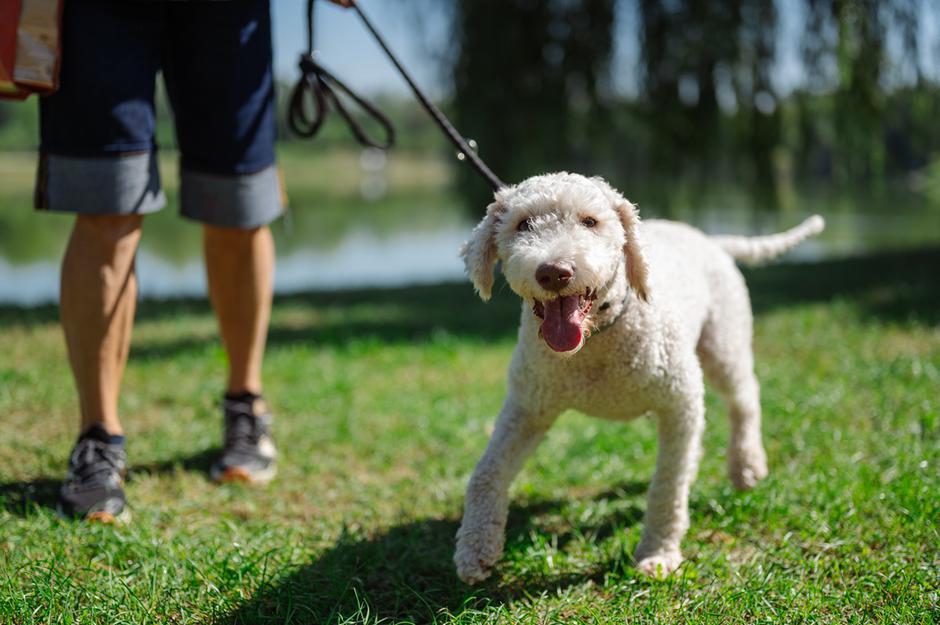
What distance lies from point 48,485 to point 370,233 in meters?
18.7

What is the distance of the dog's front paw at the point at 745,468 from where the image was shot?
116 inches

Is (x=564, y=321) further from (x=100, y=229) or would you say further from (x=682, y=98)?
(x=682, y=98)

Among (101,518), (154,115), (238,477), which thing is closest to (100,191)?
(154,115)

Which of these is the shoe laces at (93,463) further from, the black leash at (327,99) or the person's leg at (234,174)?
the black leash at (327,99)

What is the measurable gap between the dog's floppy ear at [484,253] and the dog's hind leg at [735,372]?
100cm

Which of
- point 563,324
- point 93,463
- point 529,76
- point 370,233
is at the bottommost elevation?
point 370,233

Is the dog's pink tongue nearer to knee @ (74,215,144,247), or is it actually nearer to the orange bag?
knee @ (74,215,144,247)

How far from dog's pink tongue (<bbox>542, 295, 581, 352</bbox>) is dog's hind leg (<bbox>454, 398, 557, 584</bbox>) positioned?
0.41 meters

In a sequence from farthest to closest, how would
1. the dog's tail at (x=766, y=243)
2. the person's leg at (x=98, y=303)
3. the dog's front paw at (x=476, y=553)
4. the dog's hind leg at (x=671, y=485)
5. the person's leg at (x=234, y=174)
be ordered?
the dog's tail at (x=766, y=243), the person's leg at (x=234, y=174), the person's leg at (x=98, y=303), the dog's hind leg at (x=671, y=485), the dog's front paw at (x=476, y=553)

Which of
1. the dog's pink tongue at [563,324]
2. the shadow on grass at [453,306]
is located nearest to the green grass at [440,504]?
the shadow on grass at [453,306]

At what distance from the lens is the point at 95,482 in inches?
108

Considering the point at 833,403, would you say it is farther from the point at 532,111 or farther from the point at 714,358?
the point at 532,111

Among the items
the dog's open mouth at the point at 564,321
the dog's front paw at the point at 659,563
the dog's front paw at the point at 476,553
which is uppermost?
the dog's open mouth at the point at 564,321

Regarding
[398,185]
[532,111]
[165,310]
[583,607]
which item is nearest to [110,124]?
[583,607]
